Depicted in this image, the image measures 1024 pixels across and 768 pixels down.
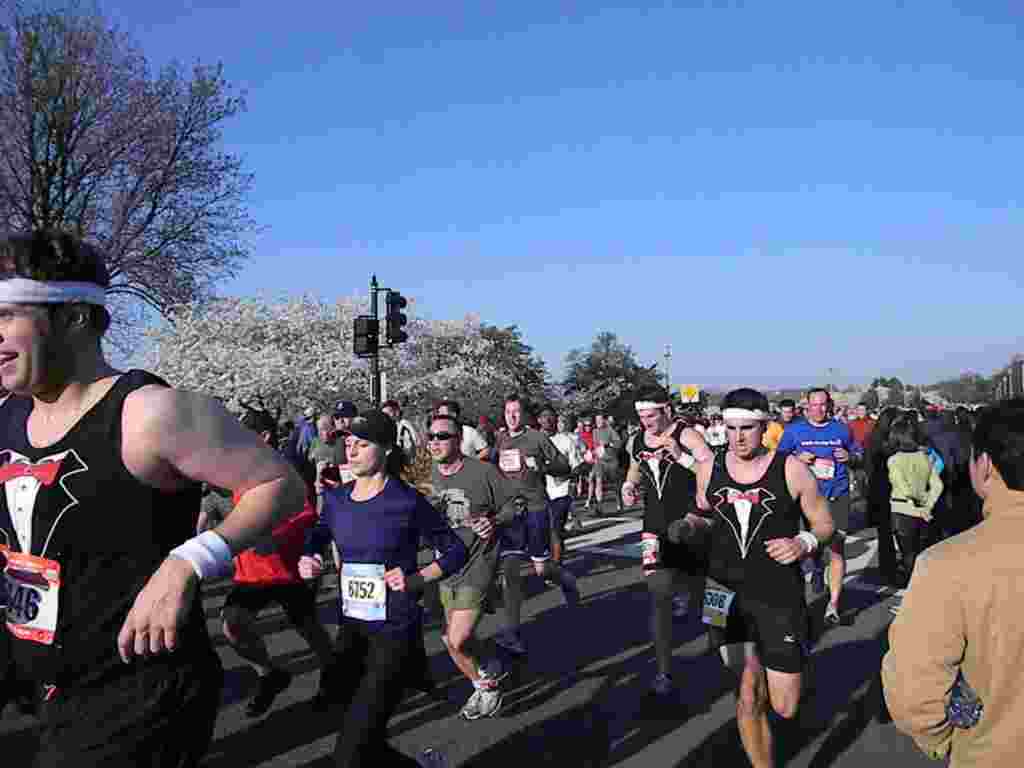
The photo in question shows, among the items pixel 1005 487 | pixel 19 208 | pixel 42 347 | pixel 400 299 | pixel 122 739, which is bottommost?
pixel 122 739

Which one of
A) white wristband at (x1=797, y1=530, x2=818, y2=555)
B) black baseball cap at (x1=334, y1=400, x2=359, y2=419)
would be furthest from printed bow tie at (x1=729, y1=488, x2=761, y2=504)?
black baseball cap at (x1=334, y1=400, x2=359, y2=419)

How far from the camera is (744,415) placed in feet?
16.0

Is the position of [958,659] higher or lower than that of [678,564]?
higher

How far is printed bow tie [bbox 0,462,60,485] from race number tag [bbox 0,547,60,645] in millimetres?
182

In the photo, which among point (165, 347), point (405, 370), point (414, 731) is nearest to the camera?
point (414, 731)

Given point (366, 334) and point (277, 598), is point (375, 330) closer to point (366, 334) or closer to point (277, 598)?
point (366, 334)

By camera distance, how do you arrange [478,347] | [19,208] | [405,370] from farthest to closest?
[478,347], [405,370], [19,208]

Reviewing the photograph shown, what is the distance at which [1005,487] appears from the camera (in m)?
2.33

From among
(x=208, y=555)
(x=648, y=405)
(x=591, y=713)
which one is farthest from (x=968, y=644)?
(x=648, y=405)

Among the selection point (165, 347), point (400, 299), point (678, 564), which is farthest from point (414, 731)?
point (165, 347)

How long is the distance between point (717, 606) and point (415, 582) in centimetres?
147

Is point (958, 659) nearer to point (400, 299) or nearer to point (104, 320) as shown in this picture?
point (104, 320)

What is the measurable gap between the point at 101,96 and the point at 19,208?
3.15 metres

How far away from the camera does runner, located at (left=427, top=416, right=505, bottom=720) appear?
5.82 m
